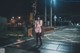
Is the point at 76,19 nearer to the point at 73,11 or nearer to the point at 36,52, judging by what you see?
the point at 73,11

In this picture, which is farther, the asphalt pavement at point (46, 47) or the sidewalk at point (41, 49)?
the asphalt pavement at point (46, 47)

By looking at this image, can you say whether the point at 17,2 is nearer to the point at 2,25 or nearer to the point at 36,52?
the point at 2,25

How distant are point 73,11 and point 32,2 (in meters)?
77.3

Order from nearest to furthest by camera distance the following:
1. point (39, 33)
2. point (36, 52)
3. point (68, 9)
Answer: point (36, 52), point (39, 33), point (68, 9)

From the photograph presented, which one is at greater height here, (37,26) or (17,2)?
(17,2)

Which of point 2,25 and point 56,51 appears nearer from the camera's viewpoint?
point 56,51

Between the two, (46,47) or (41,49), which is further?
(46,47)

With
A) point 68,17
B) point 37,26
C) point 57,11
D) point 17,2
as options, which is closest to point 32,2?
point 17,2

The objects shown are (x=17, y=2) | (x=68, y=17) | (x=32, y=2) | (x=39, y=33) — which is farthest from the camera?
(x=68, y=17)

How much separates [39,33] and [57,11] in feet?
292

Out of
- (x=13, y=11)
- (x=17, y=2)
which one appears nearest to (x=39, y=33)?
(x=17, y=2)

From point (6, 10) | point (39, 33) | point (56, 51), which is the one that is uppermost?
point (6, 10)

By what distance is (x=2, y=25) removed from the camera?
103 ft

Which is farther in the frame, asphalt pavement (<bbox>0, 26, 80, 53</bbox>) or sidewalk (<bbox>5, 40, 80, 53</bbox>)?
asphalt pavement (<bbox>0, 26, 80, 53</bbox>)
